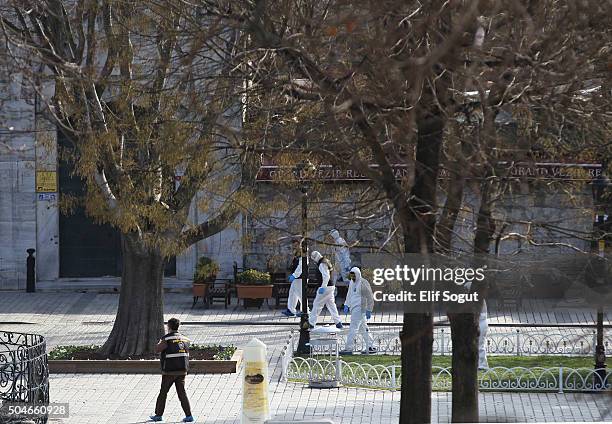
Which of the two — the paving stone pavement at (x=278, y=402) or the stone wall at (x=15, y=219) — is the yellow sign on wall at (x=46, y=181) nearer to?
the stone wall at (x=15, y=219)

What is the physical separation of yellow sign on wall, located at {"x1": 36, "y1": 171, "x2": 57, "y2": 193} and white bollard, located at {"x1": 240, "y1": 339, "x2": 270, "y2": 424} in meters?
15.7

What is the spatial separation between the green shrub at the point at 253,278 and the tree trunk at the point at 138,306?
6988 mm

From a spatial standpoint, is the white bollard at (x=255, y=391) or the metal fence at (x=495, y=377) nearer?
the white bollard at (x=255, y=391)

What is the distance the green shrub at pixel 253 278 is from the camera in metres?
27.3

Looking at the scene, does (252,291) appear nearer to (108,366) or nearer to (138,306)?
(138,306)

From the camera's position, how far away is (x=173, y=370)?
52.5 ft

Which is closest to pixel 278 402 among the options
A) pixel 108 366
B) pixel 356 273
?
pixel 108 366

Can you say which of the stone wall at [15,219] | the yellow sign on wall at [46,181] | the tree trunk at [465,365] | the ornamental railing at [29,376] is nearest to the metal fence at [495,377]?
the tree trunk at [465,365]

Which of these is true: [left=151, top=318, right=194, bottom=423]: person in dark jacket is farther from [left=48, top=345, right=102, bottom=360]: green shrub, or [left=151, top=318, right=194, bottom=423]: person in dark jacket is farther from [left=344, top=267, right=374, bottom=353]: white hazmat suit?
[left=344, top=267, right=374, bottom=353]: white hazmat suit

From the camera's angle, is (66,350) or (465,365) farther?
(66,350)

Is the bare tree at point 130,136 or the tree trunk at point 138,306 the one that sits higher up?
the bare tree at point 130,136

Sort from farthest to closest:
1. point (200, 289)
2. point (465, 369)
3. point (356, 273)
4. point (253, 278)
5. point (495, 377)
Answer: point (200, 289) < point (253, 278) < point (356, 273) < point (495, 377) < point (465, 369)

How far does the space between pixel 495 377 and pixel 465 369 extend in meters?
5.23

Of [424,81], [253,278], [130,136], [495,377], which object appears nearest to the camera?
[424,81]
